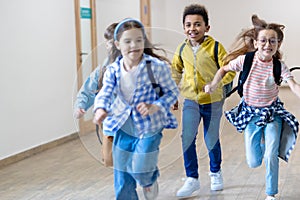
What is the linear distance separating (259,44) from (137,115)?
1.13 m

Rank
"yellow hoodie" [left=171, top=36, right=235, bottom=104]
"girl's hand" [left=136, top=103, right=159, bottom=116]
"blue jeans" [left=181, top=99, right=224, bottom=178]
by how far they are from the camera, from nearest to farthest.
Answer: "girl's hand" [left=136, top=103, right=159, bottom=116] → "yellow hoodie" [left=171, top=36, right=235, bottom=104] → "blue jeans" [left=181, top=99, right=224, bottom=178]

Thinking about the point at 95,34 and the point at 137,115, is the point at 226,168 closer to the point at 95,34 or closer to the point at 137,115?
the point at 137,115

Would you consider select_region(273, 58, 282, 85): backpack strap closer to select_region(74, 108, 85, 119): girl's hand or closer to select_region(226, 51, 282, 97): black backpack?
select_region(226, 51, 282, 97): black backpack

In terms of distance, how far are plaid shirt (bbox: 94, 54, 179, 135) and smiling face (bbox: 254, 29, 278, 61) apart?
0.88 meters

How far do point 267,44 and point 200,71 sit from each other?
430 mm

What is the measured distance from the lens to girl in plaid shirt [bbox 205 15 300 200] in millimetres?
3250

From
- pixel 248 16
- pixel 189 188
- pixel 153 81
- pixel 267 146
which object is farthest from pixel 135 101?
pixel 248 16

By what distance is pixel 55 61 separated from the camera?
233 inches

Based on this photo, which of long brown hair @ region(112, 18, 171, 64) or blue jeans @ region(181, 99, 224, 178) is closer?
long brown hair @ region(112, 18, 171, 64)

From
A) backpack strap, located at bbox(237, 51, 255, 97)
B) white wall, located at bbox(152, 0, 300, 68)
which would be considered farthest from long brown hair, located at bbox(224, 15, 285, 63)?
white wall, located at bbox(152, 0, 300, 68)

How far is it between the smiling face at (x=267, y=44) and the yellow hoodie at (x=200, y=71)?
25 centimetres

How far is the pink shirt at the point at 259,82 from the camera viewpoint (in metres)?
3.26

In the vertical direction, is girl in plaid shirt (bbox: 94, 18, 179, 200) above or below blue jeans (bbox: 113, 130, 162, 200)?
above

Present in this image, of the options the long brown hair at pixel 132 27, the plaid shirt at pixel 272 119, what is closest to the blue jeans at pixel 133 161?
the long brown hair at pixel 132 27
